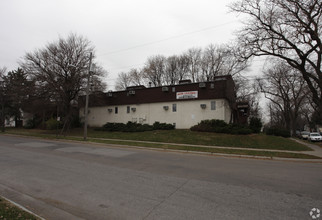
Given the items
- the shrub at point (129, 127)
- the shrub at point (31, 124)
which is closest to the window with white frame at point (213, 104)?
the shrub at point (129, 127)

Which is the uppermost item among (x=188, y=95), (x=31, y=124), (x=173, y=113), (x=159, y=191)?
(x=188, y=95)

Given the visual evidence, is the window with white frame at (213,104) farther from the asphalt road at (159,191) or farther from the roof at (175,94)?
the asphalt road at (159,191)

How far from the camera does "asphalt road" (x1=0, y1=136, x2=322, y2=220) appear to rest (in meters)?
3.64

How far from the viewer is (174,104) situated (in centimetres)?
2548

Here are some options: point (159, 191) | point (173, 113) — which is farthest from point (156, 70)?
point (159, 191)

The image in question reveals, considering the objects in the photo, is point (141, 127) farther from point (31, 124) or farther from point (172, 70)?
point (31, 124)

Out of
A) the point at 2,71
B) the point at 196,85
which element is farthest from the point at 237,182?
the point at 2,71

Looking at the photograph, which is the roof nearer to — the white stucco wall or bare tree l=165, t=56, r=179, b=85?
the white stucco wall

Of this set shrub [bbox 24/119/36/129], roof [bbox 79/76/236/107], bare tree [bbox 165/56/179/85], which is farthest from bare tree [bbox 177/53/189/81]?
shrub [bbox 24/119/36/129]

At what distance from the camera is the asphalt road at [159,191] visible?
3.64 metres

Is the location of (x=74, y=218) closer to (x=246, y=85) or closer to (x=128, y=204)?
(x=128, y=204)

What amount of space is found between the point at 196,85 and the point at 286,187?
19934 millimetres

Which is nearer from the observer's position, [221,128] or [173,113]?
[221,128]

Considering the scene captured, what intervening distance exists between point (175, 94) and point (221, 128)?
28.2ft
